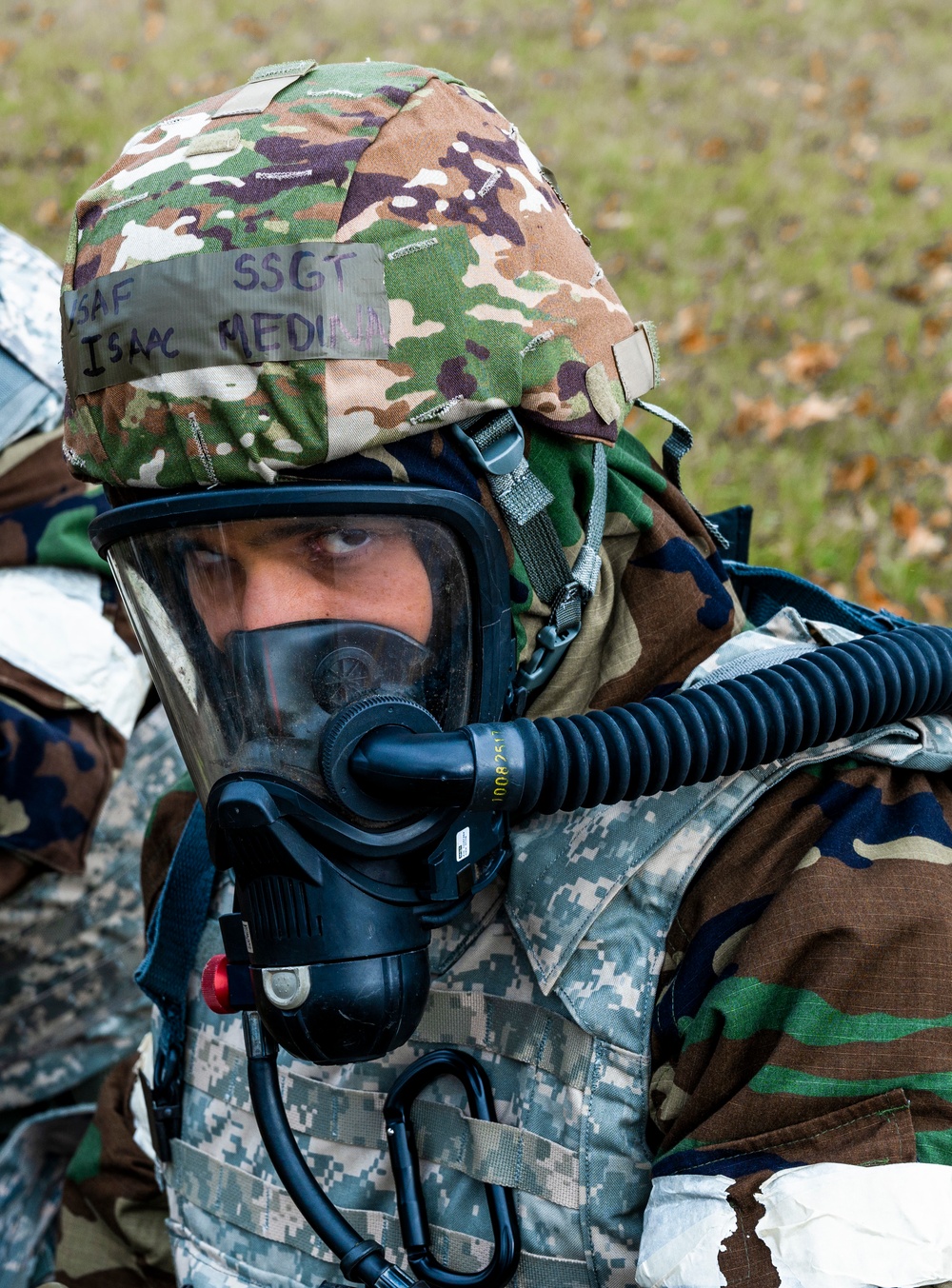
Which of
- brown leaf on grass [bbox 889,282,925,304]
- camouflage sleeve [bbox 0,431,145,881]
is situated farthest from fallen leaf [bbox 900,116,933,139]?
camouflage sleeve [bbox 0,431,145,881]

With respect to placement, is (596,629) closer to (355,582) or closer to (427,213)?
(355,582)

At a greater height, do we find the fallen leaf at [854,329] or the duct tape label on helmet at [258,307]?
the duct tape label on helmet at [258,307]

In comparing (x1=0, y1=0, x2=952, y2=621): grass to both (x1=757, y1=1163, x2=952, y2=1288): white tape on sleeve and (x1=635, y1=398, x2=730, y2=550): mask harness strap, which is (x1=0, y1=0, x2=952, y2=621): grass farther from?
(x1=757, y1=1163, x2=952, y2=1288): white tape on sleeve

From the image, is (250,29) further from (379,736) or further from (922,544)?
(379,736)

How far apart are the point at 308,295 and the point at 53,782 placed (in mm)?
1532

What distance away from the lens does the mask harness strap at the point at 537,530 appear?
162 centimetres

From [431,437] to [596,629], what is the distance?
1.27 feet

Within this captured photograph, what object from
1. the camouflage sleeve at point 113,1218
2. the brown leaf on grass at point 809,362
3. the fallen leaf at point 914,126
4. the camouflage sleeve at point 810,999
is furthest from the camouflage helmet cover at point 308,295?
the fallen leaf at point 914,126

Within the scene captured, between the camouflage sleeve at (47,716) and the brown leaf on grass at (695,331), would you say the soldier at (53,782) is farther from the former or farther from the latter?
the brown leaf on grass at (695,331)

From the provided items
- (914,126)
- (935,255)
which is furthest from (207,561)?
(914,126)

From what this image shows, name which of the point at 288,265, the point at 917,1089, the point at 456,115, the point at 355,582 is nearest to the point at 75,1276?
the point at 355,582

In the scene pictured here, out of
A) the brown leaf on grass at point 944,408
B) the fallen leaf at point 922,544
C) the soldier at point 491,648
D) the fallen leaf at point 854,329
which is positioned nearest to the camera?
the soldier at point 491,648

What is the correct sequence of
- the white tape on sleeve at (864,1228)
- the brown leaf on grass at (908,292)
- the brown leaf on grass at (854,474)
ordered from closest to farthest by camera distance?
the white tape on sleeve at (864,1228) → the brown leaf on grass at (854,474) → the brown leaf on grass at (908,292)

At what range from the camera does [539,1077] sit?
159 cm
